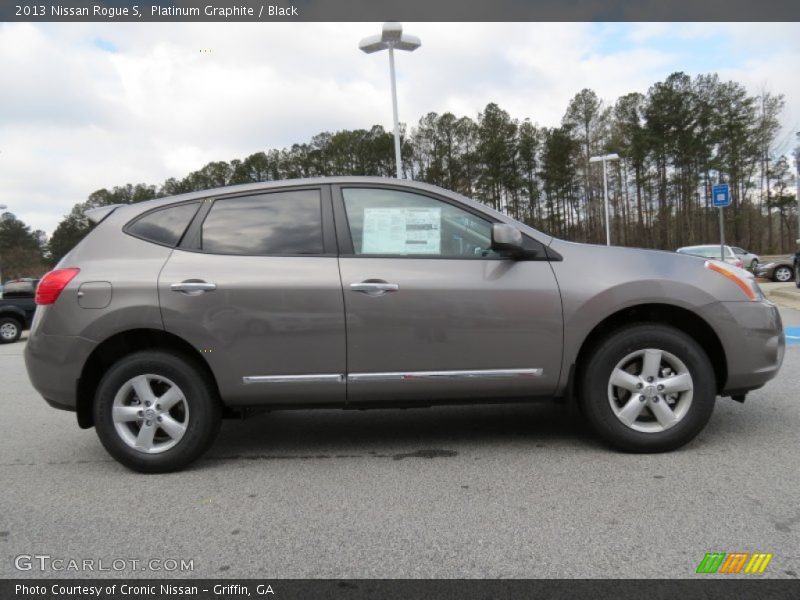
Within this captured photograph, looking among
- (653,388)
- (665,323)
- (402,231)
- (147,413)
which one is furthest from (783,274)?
(147,413)

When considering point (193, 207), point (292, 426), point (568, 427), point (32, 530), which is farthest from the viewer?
point (292, 426)

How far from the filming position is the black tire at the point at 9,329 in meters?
14.6

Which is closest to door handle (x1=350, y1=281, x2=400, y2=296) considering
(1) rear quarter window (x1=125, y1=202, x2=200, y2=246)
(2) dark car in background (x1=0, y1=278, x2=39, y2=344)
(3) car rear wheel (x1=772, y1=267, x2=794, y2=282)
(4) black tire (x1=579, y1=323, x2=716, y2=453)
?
(1) rear quarter window (x1=125, y1=202, x2=200, y2=246)

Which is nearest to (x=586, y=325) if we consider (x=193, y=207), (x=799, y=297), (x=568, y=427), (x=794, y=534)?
(x=568, y=427)

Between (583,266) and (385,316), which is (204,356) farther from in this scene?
(583,266)

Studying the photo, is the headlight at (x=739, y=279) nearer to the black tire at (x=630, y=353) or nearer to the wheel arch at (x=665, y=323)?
the wheel arch at (x=665, y=323)

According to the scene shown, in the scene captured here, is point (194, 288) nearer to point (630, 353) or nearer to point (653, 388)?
point (630, 353)

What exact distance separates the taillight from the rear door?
58cm

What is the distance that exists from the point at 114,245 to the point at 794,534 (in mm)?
3958

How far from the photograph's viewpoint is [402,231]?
3773 mm

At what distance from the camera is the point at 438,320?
11.7 ft

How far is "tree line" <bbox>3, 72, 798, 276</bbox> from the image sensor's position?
151ft

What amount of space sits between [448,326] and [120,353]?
2.08 metres
